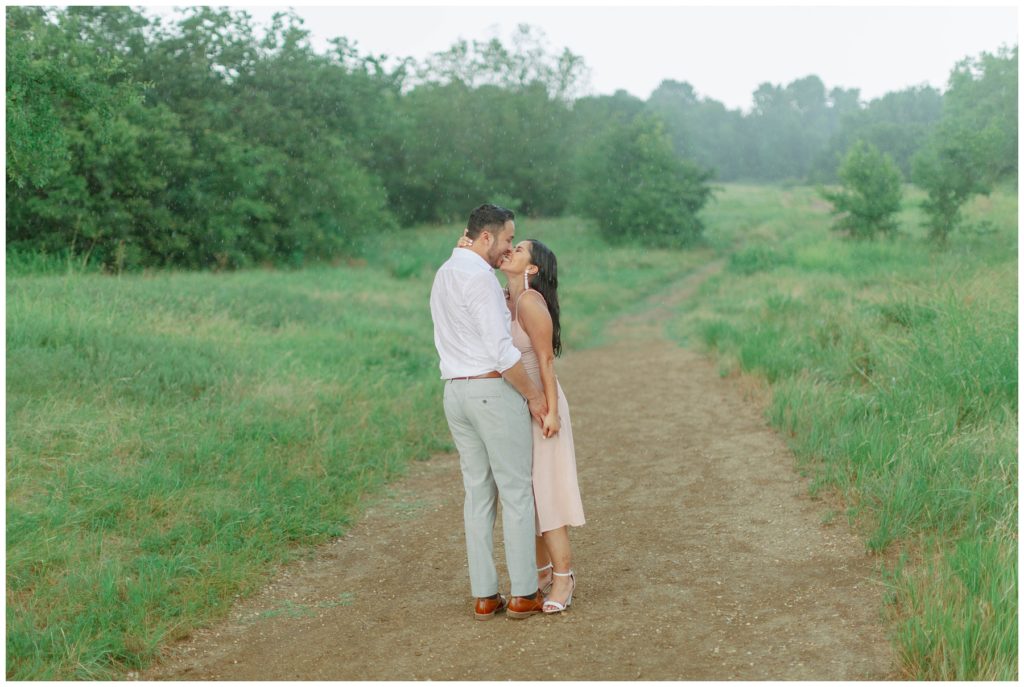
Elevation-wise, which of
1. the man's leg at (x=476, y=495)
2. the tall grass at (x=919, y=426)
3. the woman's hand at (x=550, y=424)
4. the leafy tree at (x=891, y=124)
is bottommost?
the tall grass at (x=919, y=426)

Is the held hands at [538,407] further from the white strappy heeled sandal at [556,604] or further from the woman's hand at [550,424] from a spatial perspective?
the white strappy heeled sandal at [556,604]

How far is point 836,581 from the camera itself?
17.4 ft

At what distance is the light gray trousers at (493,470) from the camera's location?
15.4ft

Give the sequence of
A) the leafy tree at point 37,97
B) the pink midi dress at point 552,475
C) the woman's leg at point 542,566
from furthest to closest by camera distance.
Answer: the leafy tree at point 37,97, the woman's leg at point 542,566, the pink midi dress at point 552,475

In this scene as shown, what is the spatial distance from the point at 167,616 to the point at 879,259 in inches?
872

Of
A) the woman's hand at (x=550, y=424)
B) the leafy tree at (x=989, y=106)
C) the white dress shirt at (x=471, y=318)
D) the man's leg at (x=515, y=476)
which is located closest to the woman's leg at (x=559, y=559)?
the man's leg at (x=515, y=476)

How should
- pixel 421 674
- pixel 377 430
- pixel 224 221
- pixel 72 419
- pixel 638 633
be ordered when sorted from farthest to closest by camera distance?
pixel 224 221 < pixel 377 430 < pixel 72 419 < pixel 638 633 < pixel 421 674

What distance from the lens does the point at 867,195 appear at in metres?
30.2

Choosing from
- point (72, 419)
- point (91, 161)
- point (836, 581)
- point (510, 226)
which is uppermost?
point (91, 161)

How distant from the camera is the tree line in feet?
31.6

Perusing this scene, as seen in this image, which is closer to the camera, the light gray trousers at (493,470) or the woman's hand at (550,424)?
the light gray trousers at (493,470)

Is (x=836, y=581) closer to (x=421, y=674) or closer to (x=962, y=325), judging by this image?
(x=421, y=674)

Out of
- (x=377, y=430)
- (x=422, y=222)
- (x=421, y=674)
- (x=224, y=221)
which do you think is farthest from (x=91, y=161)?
(x=422, y=222)

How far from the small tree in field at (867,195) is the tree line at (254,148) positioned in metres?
0.89
